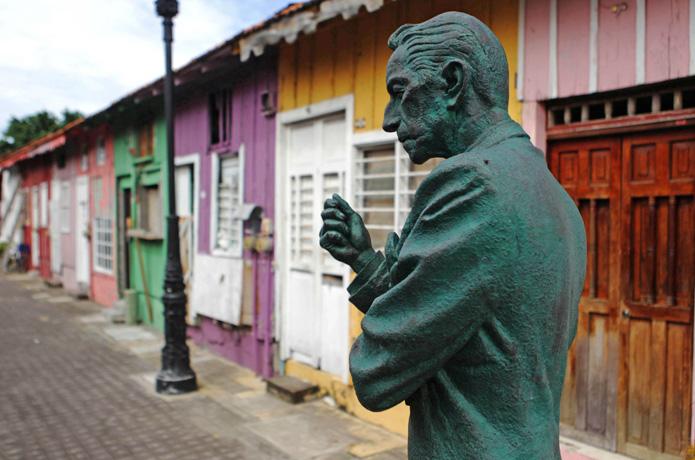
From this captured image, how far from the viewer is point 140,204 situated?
11430mm

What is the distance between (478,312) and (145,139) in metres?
10.9

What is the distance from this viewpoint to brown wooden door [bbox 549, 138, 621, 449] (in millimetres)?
4258

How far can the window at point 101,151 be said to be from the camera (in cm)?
1342

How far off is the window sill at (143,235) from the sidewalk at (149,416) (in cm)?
207

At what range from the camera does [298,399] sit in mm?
6375

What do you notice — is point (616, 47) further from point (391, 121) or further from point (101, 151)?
point (101, 151)

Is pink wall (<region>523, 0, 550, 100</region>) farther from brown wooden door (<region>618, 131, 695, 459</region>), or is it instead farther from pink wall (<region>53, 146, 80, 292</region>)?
pink wall (<region>53, 146, 80, 292</region>)

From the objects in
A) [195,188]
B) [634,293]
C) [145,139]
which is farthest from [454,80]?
[145,139]

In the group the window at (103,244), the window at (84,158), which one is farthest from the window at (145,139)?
the window at (84,158)

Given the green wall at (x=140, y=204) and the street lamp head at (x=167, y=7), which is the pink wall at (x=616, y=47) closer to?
the street lamp head at (x=167, y=7)

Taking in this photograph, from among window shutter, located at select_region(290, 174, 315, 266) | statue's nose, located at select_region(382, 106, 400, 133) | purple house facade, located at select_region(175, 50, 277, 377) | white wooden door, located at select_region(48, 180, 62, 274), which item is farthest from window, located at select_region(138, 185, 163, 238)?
statue's nose, located at select_region(382, 106, 400, 133)

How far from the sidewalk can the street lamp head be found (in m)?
4.38

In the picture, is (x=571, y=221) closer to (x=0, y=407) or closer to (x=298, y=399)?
(x=298, y=399)

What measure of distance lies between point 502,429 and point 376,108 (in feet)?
15.2
